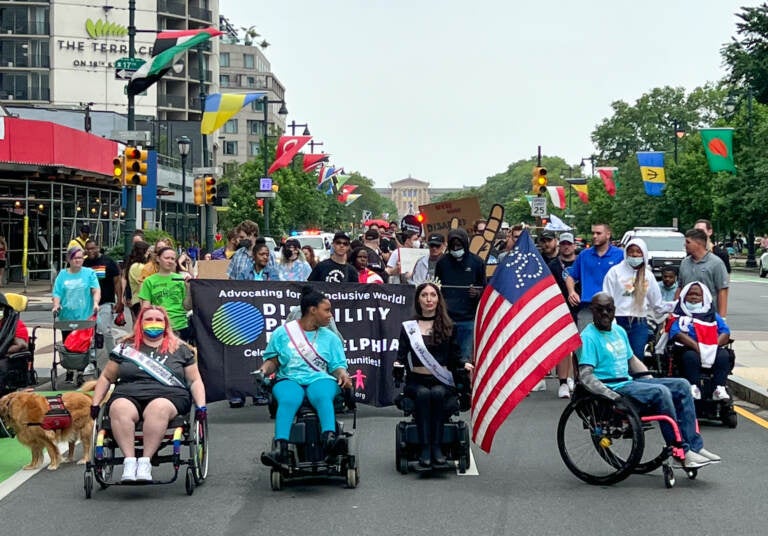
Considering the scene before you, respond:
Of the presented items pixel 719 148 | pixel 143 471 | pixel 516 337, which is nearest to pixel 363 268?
pixel 516 337

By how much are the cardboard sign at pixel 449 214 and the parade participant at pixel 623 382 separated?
37.0 feet

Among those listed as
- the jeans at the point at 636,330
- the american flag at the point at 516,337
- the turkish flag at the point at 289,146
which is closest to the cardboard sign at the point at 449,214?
the jeans at the point at 636,330

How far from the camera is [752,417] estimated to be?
12531 millimetres

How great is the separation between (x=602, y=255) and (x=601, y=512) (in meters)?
5.41

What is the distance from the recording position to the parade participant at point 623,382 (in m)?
8.92

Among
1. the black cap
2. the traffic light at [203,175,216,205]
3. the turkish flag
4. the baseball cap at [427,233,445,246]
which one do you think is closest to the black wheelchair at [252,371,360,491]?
the black cap

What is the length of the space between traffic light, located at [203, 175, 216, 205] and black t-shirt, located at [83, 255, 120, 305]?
60.9 feet

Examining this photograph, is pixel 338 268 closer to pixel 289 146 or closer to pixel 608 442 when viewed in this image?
pixel 608 442

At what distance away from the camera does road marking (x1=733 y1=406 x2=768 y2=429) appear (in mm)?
12102

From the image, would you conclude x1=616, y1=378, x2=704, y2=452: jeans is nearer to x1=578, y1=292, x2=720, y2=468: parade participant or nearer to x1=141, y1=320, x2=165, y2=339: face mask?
x1=578, y1=292, x2=720, y2=468: parade participant

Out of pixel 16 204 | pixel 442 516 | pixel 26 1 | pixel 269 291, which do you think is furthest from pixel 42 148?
pixel 26 1

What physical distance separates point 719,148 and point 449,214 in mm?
32766

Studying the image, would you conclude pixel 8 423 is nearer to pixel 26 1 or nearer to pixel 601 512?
pixel 601 512

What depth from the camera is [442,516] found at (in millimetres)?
7973
